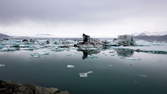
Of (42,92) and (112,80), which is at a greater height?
(42,92)

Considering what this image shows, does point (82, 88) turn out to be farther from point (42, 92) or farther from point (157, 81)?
point (157, 81)

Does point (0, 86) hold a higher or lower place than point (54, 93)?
higher

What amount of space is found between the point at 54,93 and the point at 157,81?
6211mm

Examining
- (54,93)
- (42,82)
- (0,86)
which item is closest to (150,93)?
(54,93)

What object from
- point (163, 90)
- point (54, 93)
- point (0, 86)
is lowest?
point (163, 90)

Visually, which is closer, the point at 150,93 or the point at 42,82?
the point at 150,93

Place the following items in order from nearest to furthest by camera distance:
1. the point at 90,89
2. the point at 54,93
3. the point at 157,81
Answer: the point at 54,93, the point at 90,89, the point at 157,81

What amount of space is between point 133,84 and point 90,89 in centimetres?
251

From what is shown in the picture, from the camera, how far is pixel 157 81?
8.43 m

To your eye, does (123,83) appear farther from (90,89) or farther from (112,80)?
(90,89)

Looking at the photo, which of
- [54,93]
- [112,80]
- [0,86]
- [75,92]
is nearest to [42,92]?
[54,93]

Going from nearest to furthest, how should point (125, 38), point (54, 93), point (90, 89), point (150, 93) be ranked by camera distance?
point (54, 93) < point (150, 93) < point (90, 89) < point (125, 38)

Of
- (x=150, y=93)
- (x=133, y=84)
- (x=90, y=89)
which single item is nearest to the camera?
(x=150, y=93)

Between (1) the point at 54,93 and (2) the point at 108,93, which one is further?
(2) the point at 108,93
